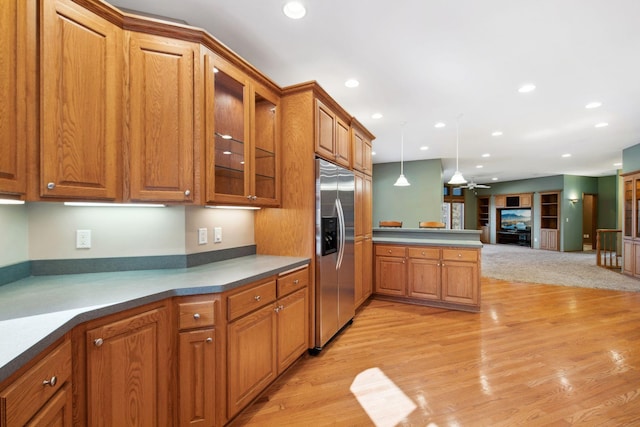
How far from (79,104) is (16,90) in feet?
0.76

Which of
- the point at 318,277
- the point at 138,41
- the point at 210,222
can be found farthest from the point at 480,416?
the point at 138,41

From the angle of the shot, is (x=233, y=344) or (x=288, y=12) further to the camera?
(x=288, y=12)

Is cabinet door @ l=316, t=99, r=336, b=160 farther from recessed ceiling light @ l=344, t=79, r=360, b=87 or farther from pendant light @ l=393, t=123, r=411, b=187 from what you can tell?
pendant light @ l=393, t=123, r=411, b=187

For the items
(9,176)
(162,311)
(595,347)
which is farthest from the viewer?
(595,347)

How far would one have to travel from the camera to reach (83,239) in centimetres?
178

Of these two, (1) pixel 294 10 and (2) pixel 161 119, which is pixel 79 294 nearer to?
(2) pixel 161 119

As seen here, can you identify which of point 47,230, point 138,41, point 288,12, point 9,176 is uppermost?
point 288,12

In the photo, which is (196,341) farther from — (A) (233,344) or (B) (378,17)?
(B) (378,17)

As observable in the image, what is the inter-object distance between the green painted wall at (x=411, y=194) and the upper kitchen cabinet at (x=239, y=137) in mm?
5497

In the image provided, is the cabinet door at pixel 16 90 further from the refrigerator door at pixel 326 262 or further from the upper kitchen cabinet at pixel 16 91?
the refrigerator door at pixel 326 262

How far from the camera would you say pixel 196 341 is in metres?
1.54

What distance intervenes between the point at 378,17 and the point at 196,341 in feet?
7.97

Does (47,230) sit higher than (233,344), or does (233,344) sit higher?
(47,230)

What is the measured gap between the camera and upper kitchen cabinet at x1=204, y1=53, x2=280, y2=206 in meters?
1.88
